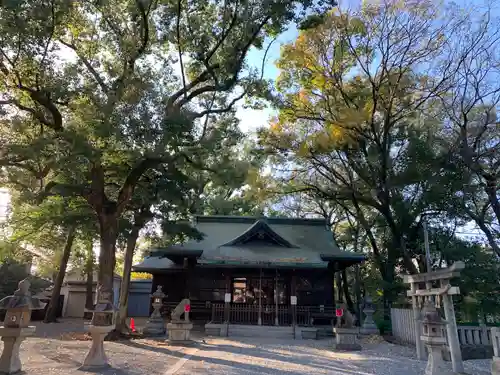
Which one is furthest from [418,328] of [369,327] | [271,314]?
[271,314]

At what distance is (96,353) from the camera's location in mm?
7879

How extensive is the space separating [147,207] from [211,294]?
658 centimetres

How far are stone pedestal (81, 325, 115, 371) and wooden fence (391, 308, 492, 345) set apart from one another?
9609 mm

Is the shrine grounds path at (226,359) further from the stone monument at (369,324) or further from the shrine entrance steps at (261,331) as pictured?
the stone monument at (369,324)

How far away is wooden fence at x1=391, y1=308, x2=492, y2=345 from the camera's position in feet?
36.8

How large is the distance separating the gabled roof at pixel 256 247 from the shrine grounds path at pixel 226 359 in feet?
15.4

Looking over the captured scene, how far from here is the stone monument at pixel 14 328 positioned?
688 cm

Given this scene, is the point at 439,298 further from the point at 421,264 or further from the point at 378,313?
the point at 421,264

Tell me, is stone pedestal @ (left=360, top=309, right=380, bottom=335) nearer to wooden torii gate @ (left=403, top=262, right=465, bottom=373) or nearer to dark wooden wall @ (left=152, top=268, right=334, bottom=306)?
dark wooden wall @ (left=152, top=268, right=334, bottom=306)

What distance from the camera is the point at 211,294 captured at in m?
19.3

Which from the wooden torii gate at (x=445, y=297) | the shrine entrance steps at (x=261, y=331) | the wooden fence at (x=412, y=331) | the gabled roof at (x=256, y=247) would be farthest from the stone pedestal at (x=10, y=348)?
the wooden fence at (x=412, y=331)

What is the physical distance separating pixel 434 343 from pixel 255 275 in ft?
40.8

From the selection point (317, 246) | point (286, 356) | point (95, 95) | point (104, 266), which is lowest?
point (286, 356)

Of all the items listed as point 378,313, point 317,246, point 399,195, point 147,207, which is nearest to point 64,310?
point 147,207
